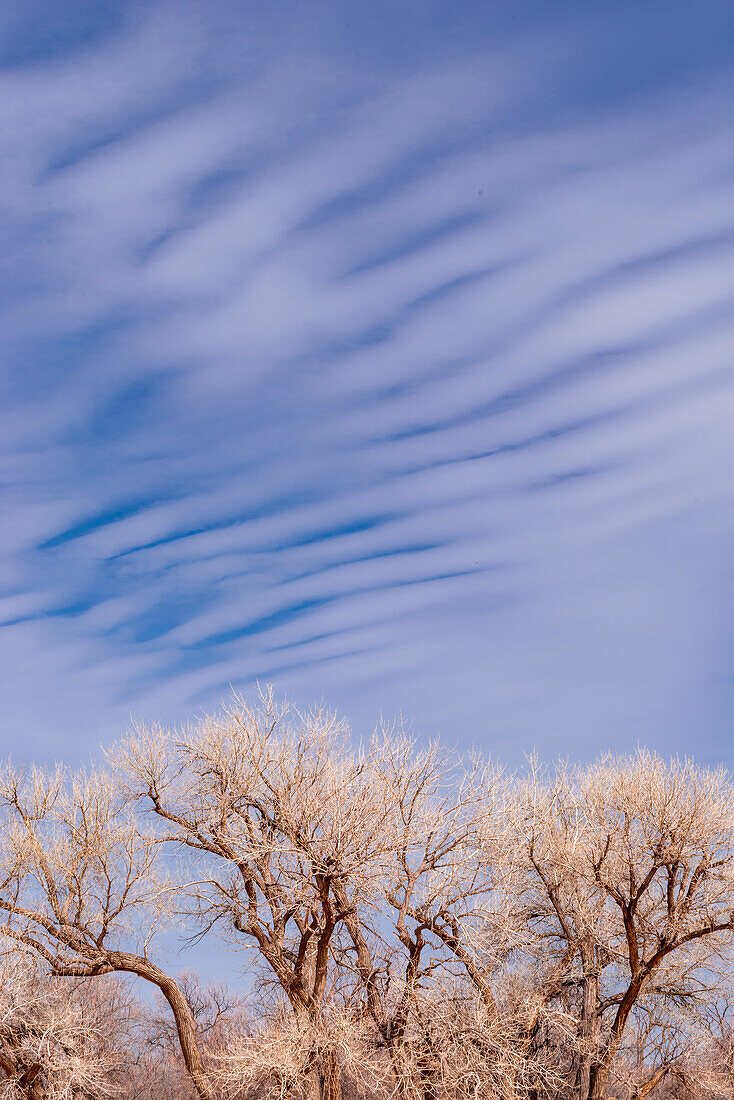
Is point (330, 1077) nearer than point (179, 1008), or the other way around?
point (330, 1077)

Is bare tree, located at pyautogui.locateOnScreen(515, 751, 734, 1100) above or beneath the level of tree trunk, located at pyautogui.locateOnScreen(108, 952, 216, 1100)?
above

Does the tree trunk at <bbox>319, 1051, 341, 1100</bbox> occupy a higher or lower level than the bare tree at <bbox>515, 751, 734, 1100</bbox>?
lower

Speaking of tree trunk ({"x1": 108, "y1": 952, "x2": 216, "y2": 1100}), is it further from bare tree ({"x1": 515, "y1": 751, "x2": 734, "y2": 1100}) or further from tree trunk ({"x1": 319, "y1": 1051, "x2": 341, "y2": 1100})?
bare tree ({"x1": 515, "y1": 751, "x2": 734, "y2": 1100})

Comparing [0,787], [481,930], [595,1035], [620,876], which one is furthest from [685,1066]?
[0,787]

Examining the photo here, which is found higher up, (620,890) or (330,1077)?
(620,890)

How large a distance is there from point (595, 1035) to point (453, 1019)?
560cm

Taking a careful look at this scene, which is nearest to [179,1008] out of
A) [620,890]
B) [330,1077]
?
[330,1077]

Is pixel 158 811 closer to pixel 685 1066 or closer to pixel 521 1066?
pixel 521 1066

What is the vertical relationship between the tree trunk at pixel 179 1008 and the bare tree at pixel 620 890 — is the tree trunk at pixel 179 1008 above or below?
below

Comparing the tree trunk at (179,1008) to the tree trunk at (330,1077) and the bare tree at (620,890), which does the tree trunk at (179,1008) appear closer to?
the tree trunk at (330,1077)

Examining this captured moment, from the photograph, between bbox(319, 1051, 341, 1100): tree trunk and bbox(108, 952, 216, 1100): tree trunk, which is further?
bbox(108, 952, 216, 1100): tree trunk

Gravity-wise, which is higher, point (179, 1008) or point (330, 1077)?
point (179, 1008)

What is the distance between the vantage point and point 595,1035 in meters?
29.3

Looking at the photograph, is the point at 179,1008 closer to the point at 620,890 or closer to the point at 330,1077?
the point at 330,1077
